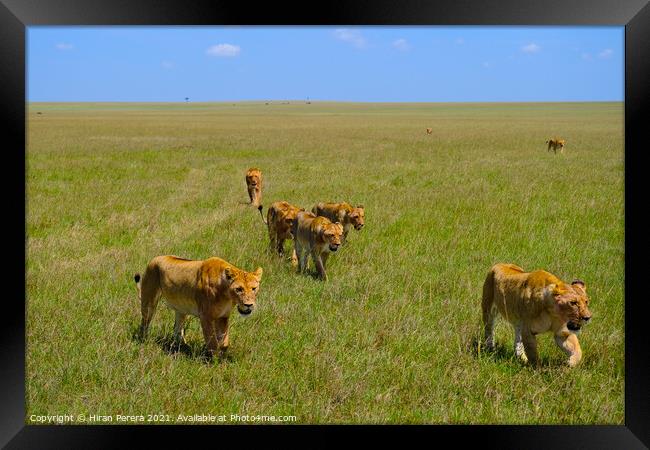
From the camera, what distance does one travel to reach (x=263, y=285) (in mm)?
7707

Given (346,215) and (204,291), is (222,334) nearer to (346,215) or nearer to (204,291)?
(204,291)

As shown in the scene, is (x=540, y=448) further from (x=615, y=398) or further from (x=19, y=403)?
(x=19, y=403)

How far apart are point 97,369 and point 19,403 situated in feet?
2.49

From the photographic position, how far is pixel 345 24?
14.1 ft

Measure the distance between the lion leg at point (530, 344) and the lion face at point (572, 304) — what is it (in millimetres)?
482

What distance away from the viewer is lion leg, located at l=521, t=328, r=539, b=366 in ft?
16.6

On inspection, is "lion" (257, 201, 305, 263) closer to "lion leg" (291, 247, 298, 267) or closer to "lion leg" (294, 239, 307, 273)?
"lion leg" (291, 247, 298, 267)

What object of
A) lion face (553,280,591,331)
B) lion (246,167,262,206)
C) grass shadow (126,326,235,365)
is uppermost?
lion (246,167,262,206)

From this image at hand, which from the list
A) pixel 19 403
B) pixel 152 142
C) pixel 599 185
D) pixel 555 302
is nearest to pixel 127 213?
pixel 19 403

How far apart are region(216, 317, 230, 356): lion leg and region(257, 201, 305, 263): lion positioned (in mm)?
4155

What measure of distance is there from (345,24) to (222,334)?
264cm

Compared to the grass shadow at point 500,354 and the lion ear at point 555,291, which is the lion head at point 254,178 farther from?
the lion ear at point 555,291

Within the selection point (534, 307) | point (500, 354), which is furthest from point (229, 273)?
point (500, 354)

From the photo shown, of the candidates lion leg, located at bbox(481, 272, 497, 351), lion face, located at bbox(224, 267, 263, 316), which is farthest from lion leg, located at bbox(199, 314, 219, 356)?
lion leg, located at bbox(481, 272, 497, 351)
